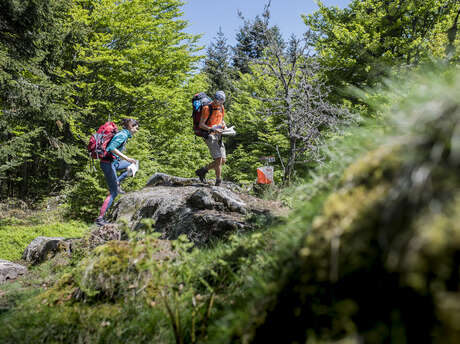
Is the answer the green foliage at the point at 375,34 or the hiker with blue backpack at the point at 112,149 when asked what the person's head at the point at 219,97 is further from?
the green foliage at the point at 375,34

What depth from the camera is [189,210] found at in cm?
475

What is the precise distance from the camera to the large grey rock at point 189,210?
400cm

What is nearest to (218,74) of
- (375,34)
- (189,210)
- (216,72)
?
(216,72)

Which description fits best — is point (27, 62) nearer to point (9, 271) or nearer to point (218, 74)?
point (9, 271)

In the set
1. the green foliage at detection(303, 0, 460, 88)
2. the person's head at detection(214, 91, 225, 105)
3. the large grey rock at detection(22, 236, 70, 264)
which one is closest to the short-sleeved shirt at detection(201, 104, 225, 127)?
the person's head at detection(214, 91, 225, 105)

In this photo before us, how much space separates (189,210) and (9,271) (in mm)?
3824

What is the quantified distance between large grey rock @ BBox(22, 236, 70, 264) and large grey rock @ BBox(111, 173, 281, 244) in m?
1.12

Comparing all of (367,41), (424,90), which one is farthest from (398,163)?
(367,41)

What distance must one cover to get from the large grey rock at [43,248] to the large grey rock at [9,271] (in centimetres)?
44

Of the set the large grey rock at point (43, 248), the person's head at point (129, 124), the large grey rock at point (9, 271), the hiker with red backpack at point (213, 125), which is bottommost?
the large grey rock at point (9, 271)

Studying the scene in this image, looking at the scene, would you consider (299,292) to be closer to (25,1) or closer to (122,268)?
(122,268)

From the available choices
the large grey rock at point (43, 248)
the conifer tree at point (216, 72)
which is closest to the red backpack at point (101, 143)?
the large grey rock at point (43, 248)

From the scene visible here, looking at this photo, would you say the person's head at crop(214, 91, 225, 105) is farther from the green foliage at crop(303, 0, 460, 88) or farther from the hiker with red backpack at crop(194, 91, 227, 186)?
the green foliage at crop(303, 0, 460, 88)

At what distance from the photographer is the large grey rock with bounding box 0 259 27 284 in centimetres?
513
